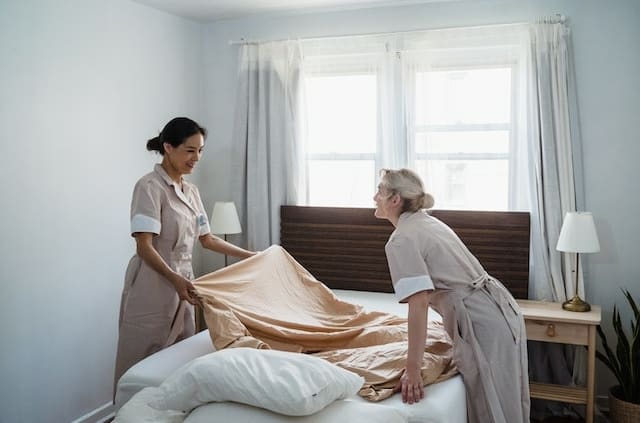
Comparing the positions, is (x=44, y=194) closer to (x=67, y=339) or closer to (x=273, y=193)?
(x=67, y=339)

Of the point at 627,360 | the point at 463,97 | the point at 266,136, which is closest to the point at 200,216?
the point at 266,136

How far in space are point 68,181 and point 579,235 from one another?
2810 millimetres

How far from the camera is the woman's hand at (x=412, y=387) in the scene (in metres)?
2.09

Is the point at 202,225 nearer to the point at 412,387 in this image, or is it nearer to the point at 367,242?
the point at 367,242

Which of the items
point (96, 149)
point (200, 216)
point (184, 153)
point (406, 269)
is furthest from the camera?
point (96, 149)

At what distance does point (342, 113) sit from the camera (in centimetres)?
414

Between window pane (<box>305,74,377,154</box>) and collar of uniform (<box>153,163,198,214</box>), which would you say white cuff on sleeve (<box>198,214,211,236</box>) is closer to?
collar of uniform (<box>153,163,198,214</box>)

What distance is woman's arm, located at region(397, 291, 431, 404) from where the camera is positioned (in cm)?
210

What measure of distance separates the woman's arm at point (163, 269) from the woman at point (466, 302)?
0.93m

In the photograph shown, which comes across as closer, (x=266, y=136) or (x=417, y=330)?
(x=417, y=330)

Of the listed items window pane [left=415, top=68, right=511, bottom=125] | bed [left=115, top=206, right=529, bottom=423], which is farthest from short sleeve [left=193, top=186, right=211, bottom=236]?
window pane [left=415, top=68, right=511, bottom=125]

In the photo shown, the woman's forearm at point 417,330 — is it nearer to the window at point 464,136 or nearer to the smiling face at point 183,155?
the smiling face at point 183,155

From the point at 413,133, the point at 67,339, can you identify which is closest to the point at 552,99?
the point at 413,133

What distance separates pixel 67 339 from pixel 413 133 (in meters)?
2.42
